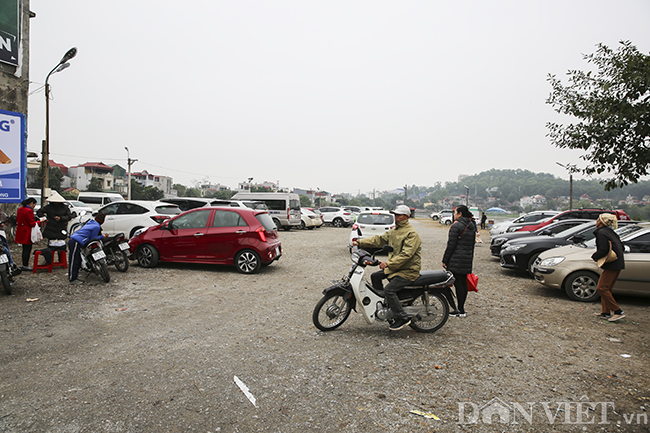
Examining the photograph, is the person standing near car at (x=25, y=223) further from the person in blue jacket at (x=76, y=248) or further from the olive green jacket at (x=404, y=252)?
the olive green jacket at (x=404, y=252)

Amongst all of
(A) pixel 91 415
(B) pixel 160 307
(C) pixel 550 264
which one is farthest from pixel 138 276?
(C) pixel 550 264

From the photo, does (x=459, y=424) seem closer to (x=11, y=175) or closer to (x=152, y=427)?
(x=152, y=427)

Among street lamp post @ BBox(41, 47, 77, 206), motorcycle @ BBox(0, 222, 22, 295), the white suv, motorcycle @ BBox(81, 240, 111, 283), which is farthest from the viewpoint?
the white suv

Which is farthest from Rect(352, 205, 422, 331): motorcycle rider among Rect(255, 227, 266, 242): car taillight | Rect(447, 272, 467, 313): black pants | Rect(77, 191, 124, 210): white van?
Rect(77, 191, 124, 210): white van

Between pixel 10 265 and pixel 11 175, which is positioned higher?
pixel 11 175

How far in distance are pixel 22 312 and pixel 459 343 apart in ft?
20.8

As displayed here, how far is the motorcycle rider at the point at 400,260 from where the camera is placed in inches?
191

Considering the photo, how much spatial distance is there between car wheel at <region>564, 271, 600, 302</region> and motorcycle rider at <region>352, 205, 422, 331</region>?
420cm

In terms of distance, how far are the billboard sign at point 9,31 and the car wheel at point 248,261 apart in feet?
33.7

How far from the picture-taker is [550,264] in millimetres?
7645

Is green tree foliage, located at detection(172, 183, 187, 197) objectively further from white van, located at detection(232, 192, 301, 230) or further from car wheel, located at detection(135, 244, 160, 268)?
car wheel, located at detection(135, 244, 160, 268)

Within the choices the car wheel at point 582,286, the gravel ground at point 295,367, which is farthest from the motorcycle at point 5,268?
the car wheel at point 582,286

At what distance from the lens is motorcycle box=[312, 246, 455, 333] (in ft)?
16.5

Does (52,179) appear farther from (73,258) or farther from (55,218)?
(73,258)
